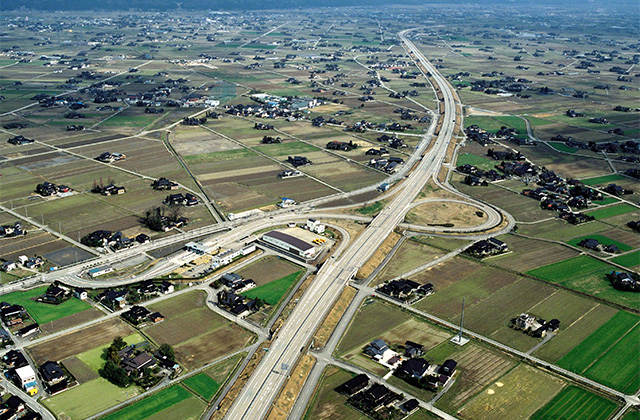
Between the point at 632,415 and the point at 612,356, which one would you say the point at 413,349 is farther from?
the point at 612,356

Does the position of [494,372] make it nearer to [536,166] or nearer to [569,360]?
[569,360]

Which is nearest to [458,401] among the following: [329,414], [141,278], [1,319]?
[329,414]

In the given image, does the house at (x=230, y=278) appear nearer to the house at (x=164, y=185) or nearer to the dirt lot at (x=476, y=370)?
the dirt lot at (x=476, y=370)

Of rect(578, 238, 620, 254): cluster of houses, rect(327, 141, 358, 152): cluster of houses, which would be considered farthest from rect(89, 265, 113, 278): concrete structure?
rect(327, 141, 358, 152): cluster of houses

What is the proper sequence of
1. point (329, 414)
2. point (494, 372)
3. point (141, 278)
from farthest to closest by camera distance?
point (141, 278)
point (494, 372)
point (329, 414)

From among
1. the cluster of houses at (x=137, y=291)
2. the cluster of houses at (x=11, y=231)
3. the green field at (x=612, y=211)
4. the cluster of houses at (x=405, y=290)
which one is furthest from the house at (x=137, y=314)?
the green field at (x=612, y=211)

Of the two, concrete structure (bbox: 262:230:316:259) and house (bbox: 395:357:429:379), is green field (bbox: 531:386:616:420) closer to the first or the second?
house (bbox: 395:357:429:379)

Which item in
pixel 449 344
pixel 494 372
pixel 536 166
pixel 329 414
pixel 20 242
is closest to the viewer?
pixel 329 414
